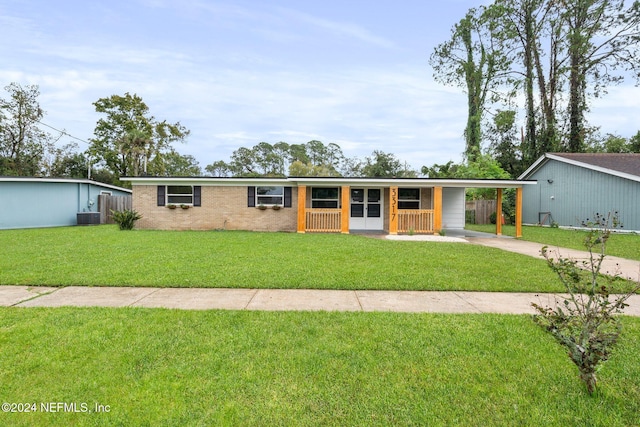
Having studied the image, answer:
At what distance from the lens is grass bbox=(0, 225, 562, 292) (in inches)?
191

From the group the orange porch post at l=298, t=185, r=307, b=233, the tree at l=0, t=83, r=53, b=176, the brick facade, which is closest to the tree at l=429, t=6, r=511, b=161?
the orange porch post at l=298, t=185, r=307, b=233

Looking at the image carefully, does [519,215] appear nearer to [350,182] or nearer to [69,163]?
[350,182]

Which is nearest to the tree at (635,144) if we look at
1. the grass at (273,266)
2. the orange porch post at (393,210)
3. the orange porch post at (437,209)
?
the orange porch post at (437,209)

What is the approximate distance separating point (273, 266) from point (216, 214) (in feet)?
27.8

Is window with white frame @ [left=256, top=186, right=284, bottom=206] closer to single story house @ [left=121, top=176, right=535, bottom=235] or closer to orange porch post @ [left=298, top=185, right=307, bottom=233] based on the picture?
single story house @ [left=121, top=176, right=535, bottom=235]

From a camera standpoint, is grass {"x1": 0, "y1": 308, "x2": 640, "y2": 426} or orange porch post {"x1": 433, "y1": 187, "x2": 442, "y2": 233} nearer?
Answer: grass {"x1": 0, "y1": 308, "x2": 640, "y2": 426}

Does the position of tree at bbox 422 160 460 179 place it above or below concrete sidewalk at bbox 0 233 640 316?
above

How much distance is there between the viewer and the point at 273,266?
6.01 meters

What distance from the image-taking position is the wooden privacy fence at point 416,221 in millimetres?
12641

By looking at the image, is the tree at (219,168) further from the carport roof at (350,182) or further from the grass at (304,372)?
the grass at (304,372)

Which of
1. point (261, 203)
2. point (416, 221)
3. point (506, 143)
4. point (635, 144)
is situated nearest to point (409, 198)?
point (416, 221)

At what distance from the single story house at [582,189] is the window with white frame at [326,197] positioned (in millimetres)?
10329

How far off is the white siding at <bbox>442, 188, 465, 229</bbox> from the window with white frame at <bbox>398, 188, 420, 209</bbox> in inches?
89.8

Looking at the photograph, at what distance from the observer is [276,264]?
620cm
